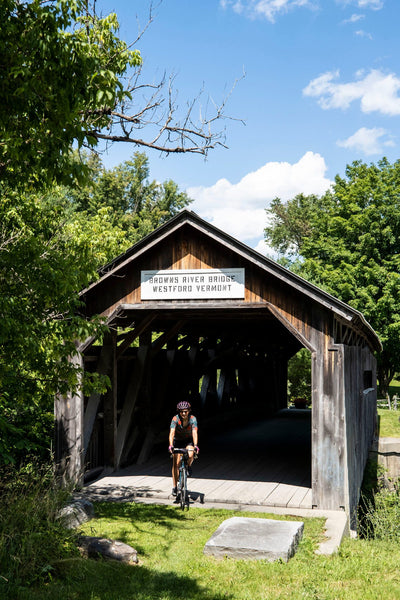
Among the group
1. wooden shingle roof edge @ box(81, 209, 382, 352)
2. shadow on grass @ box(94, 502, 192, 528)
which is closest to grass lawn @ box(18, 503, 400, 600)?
shadow on grass @ box(94, 502, 192, 528)

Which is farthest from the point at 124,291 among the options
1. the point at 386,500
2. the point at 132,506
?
the point at 386,500

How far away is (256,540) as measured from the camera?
7.28 metres

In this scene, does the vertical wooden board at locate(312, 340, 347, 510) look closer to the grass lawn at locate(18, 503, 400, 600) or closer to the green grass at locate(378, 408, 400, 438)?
the grass lawn at locate(18, 503, 400, 600)

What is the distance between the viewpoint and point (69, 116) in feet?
18.0

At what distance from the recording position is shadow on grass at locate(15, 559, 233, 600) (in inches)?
233

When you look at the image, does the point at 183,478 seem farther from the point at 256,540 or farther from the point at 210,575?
the point at 210,575

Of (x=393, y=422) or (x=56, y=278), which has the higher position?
(x=56, y=278)

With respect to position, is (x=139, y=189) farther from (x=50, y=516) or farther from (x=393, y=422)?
(x=50, y=516)

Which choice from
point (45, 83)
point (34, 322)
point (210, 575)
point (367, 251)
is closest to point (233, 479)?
point (210, 575)

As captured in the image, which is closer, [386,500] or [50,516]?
[50,516]

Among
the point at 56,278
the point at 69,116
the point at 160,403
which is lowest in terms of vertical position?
the point at 160,403

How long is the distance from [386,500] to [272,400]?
11.8 meters

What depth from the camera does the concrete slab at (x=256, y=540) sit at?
276 inches

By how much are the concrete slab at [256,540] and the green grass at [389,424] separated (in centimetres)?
1280
